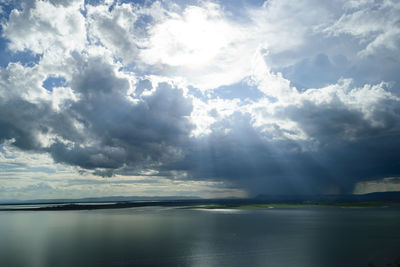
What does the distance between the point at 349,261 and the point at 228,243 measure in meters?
24.6

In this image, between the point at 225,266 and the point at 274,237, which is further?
the point at 274,237

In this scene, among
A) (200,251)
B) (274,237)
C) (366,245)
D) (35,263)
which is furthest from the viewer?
(274,237)

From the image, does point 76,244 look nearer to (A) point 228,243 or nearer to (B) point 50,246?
(B) point 50,246

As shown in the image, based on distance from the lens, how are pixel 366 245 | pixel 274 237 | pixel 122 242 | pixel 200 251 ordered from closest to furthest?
pixel 200 251
pixel 366 245
pixel 122 242
pixel 274 237

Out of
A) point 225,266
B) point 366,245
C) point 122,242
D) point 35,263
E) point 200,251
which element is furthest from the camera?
point 122,242

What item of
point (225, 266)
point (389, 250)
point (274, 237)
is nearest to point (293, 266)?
point (225, 266)

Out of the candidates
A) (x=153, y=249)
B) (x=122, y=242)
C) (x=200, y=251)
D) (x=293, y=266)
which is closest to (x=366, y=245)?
(x=293, y=266)

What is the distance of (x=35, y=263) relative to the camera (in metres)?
46.1

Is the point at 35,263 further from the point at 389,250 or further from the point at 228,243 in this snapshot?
the point at 389,250

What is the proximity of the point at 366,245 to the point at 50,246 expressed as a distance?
2616 inches

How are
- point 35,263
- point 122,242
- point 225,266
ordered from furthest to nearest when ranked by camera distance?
point 122,242 < point 35,263 < point 225,266

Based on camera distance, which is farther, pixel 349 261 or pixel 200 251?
pixel 200 251

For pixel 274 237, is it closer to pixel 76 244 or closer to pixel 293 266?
pixel 293 266

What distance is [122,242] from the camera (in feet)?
214
